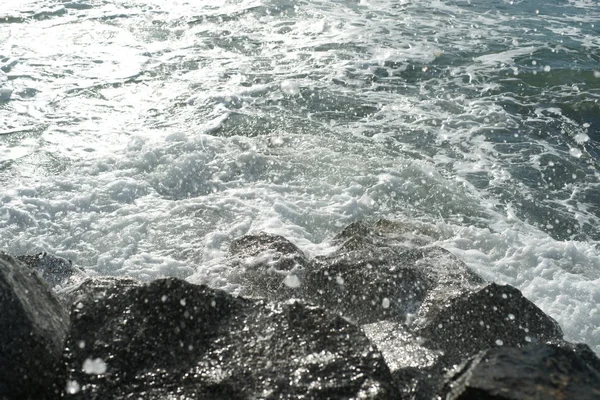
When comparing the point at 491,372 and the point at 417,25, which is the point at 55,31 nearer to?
the point at 417,25

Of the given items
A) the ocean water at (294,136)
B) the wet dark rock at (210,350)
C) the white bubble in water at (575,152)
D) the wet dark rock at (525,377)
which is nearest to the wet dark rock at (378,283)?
the ocean water at (294,136)

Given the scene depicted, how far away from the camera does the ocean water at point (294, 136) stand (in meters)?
6.54

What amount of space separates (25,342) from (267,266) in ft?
8.32

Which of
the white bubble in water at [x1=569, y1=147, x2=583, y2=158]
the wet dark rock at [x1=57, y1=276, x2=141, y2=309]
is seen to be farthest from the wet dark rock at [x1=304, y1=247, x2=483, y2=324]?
the white bubble in water at [x1=569, y1=147, x2=583, y2=158]

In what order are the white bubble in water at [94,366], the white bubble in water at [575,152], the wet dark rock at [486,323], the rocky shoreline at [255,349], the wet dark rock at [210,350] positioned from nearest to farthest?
the rocky shoreline at [255,349], the wet dark rock at [210,350], the white bubble in water at [94,366], the wet dark rock at [486,323], the white bubble in water at [575,152]

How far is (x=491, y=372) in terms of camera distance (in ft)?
8.43

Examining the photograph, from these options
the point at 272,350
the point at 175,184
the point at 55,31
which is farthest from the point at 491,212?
the point at 55,31

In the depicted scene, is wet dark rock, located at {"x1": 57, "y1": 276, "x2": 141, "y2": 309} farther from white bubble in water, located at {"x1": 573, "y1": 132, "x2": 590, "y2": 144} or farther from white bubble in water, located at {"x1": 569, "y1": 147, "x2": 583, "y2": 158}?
white bubble in water, located at {"x1": 573, "y1": 132, "x2": 590, "y2": 144}

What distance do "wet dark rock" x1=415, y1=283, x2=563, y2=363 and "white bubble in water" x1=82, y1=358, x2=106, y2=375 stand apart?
74.7 inches

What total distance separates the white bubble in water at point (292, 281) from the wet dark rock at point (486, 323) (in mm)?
1117

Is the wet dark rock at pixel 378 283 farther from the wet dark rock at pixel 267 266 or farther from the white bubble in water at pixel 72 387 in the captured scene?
the white bubble in water at pixel 72 387

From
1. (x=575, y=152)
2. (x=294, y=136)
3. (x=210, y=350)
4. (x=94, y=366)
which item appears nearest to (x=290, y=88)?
(x=294, y=136)

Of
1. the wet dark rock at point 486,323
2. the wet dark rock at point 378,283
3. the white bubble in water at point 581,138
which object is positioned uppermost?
the wet dark rock at point 486,323

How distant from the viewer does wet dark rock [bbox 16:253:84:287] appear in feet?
16.7
